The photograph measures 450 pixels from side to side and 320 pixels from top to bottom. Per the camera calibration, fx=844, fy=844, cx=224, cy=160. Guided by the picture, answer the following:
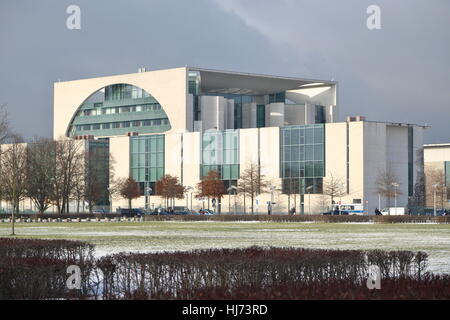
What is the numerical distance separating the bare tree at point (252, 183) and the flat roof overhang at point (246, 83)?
18703mm

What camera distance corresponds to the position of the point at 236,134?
118250 mm

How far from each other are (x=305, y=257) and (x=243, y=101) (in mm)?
120518

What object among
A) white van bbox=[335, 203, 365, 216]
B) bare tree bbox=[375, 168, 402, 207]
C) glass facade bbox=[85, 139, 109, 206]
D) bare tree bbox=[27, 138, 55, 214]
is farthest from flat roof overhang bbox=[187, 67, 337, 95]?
bare tree bbox=[27, 138, 55, 214]

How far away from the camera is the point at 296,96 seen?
450ft

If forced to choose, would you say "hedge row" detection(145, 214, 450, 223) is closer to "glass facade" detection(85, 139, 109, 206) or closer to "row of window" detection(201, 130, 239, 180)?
"row of window" detection(201, 130, 239, 180)

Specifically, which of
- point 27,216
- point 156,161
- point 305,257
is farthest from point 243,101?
point 305,257

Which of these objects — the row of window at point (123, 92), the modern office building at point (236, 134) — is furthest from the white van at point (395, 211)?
the row of window at point (123, 92)

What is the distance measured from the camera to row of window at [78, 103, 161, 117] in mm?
129875

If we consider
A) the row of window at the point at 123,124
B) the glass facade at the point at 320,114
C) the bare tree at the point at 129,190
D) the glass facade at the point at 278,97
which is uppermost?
the glass facade at the point at 278,97

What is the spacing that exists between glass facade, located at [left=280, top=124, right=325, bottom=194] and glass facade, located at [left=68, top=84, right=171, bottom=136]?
21790 millimetres

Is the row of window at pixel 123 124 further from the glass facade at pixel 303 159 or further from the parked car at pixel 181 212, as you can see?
the glass facade at pixel 303 159

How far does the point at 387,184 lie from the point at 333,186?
6.95m

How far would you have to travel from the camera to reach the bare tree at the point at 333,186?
347 feet
